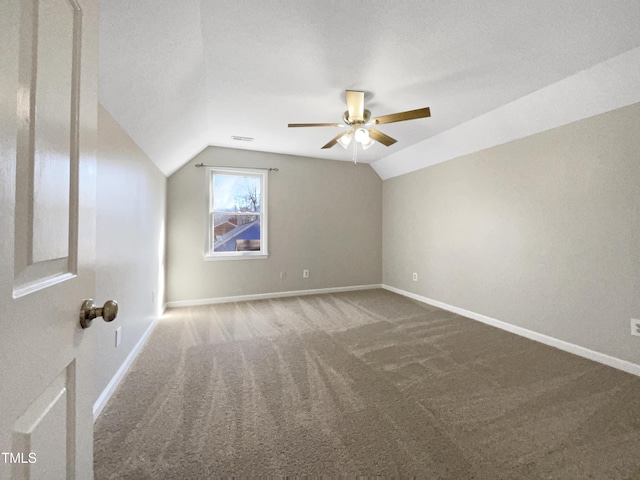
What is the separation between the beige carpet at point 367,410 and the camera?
1276mm

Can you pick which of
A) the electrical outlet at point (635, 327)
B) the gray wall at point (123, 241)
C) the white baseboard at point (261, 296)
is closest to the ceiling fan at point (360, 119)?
the gray wall at point (123, 241)

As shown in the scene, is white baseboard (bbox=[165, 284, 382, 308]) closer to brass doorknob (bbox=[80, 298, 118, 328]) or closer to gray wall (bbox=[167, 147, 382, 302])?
gray wall (bbox=[167, 147, 382, 302])

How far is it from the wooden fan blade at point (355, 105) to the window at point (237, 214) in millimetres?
2203

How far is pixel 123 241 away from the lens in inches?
80.1

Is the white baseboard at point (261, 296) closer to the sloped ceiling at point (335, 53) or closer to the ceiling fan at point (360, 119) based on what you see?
the sloped ceiling at point (335, 53)

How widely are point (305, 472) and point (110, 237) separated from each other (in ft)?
6.04

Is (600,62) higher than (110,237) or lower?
higher

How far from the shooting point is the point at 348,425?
1514 millimetres

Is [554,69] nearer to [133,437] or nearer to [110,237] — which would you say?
[110,237]

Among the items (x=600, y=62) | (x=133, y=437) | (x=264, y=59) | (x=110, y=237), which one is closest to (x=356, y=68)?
(x=264, y=59)

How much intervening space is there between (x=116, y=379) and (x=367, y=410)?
1786 mm

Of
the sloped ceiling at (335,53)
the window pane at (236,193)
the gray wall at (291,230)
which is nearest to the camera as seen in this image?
the sloped ceiling at (335,53)

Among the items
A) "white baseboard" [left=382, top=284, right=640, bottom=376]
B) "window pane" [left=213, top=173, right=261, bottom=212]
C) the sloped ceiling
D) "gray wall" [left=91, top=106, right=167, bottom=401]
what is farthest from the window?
"white baseboard" [left=382, top=284, right=640, bottom=376]

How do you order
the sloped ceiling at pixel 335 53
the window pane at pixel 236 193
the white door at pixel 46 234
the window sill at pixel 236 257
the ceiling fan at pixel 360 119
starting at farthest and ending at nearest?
the window pane at pixel 236 193 → the window sill at pixel 236 257 → the ceiling fan at pixel 360 119 → the sloped ceiling at pixel 335 53 → the white door at pixel 46 234
